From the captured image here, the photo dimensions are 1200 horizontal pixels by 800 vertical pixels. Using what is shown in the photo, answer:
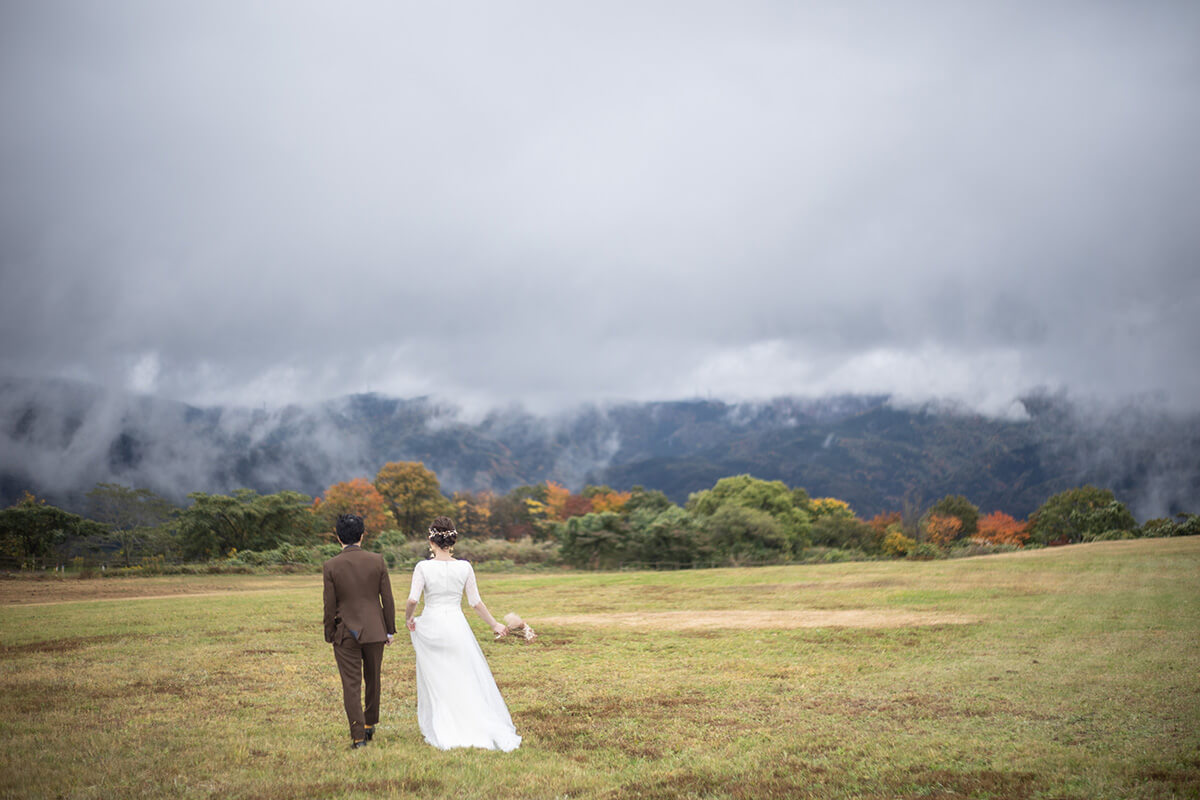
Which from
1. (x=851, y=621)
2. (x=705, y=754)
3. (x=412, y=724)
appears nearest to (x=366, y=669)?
(x=412, y=724)

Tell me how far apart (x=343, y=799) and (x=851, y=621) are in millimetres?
20061

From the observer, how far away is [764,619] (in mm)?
24062

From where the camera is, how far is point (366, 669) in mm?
8328

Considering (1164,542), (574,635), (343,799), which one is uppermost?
(343,799)

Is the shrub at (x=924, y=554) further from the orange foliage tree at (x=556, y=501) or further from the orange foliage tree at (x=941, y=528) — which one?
the orange foliage tree at (x=556, y=501)

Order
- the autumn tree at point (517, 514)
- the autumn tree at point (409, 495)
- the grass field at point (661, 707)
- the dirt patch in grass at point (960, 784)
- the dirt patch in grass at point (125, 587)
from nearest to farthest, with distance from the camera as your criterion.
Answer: the dirt patch in grass at point (960, 784), the grass field at point (661, 707), the dirt patch in grass at point (125, 587), the autumn tree at point (409, 495), the autumn tree at point (517, 514)

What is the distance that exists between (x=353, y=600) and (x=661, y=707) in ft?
17.4

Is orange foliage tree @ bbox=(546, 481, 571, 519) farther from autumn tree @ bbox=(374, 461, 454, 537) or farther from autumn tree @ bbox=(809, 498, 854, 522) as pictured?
autumn tree @ bbox=(809, 498, 854, 522)

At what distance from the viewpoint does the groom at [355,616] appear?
26.5 feet

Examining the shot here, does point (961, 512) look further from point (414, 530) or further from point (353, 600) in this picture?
point (353, 600)

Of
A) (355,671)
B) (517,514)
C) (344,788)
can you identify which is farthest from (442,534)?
(517,514)

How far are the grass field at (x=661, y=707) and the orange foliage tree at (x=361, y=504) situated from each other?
5623 centimetres

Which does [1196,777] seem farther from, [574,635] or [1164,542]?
[1164,542]

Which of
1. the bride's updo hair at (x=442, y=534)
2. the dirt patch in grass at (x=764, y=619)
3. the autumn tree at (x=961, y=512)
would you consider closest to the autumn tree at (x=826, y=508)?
the autumn tree at (x=961, y=512)
